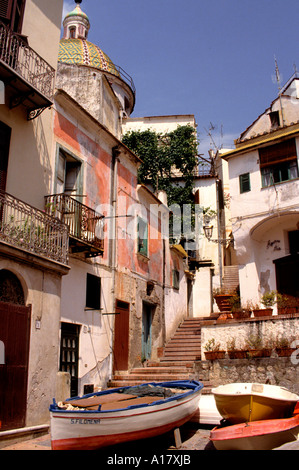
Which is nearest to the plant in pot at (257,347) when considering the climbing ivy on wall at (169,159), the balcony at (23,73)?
the balcony at (23,73)

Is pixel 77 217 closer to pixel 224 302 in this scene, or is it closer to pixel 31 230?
pixel 31 230

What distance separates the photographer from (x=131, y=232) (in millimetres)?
17281

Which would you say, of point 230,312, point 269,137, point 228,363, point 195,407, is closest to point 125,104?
point 269,137

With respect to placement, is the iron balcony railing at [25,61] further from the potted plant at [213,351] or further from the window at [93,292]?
the potted plant at [213,351]

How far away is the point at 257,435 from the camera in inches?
287

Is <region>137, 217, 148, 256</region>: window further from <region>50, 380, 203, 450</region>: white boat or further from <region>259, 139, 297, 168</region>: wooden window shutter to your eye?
<region>50, 380, 203, 450</region>: white boat

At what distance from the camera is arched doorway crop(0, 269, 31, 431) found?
8.73 m

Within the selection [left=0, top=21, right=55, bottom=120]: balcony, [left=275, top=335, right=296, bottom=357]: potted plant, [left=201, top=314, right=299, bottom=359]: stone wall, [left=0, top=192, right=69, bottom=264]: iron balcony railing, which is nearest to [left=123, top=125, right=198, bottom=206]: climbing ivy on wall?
[left=201, top=314, right=299, bottom=359]: stone wall

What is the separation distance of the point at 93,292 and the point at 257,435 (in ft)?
25.5

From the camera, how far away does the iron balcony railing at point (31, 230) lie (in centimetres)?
949

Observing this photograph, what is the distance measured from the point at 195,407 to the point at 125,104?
27773 mm

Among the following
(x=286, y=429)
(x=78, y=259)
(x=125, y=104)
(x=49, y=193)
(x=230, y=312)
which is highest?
(x=125, y=104)

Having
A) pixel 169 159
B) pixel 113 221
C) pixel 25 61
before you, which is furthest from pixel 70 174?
pixel 169 159
